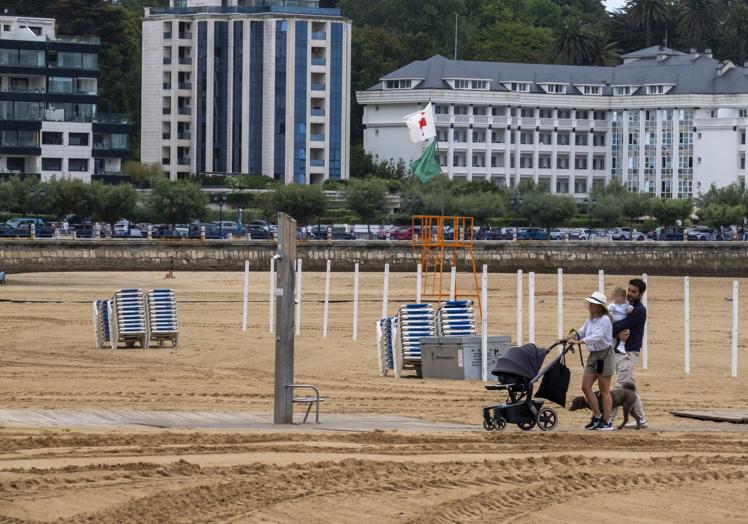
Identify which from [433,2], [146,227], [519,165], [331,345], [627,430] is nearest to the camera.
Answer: [627,430]

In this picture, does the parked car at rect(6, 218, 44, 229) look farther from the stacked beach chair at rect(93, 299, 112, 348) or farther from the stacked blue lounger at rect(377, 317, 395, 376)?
the stacked blue lounger at rect(377, 317, 395, 376)

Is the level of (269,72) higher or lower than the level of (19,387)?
higher

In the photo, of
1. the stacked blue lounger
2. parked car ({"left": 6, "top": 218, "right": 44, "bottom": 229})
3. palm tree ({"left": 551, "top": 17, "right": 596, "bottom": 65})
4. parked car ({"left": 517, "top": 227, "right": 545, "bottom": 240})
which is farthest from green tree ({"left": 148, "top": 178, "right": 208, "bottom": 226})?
the stacked blue lounger

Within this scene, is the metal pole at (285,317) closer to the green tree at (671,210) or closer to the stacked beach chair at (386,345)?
the stacked beach chair at (386,345)

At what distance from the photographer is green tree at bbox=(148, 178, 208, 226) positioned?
9919cm

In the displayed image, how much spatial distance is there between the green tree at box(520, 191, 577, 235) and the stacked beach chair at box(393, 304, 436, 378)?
7825 cm

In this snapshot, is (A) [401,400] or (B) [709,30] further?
(B) [709,30]

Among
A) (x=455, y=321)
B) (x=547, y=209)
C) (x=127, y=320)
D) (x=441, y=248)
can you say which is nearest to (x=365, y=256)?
(x=547, y=209)

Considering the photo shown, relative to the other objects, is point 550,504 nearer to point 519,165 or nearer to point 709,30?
point 519,165

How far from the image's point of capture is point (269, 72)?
394 feet

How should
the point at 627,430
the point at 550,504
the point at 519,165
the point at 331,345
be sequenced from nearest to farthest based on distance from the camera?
1. the point at 550,504
2. the point at 627,430
3. the point at 331,345
4. the point at 519,165

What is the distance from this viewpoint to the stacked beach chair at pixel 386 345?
28016 mm

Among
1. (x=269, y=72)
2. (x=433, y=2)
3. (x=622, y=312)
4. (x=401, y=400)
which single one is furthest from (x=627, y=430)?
(x=433, y=2)

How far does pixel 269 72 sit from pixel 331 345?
287 ft
